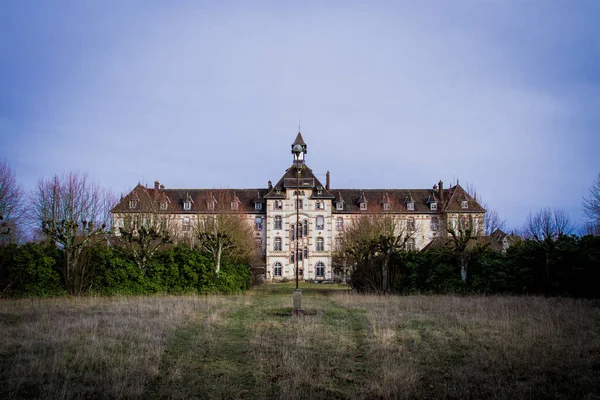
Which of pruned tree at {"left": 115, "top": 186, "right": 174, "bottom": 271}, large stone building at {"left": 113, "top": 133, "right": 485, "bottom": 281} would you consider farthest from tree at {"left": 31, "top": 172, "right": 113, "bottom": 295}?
large stone building at {"left": 113, "top": 133, "right": 485, "bottom": 281}

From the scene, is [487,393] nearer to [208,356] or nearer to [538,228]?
[208,356]

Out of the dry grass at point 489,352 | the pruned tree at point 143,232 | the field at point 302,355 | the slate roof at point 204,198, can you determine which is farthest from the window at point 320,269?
the field at point 302,355

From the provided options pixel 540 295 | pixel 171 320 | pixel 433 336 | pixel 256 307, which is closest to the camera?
pixel 433 336

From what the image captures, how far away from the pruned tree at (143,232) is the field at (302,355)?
991 centimetres

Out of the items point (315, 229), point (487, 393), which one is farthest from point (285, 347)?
point (315, 229)

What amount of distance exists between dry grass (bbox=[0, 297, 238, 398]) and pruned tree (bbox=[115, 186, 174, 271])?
970 centimetres

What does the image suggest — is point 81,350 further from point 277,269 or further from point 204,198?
point 204,198

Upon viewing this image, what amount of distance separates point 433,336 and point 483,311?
5.21 meters

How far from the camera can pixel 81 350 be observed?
941cm

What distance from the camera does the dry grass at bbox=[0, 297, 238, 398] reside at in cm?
723

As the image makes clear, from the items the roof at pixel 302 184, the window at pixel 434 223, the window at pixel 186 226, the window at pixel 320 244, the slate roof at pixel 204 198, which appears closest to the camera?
the window at pixel 186 226

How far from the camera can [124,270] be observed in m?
24.5

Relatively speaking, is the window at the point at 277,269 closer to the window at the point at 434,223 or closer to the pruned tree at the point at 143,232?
the pruned tree at the point at 143,232

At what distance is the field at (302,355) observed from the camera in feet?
23.9
